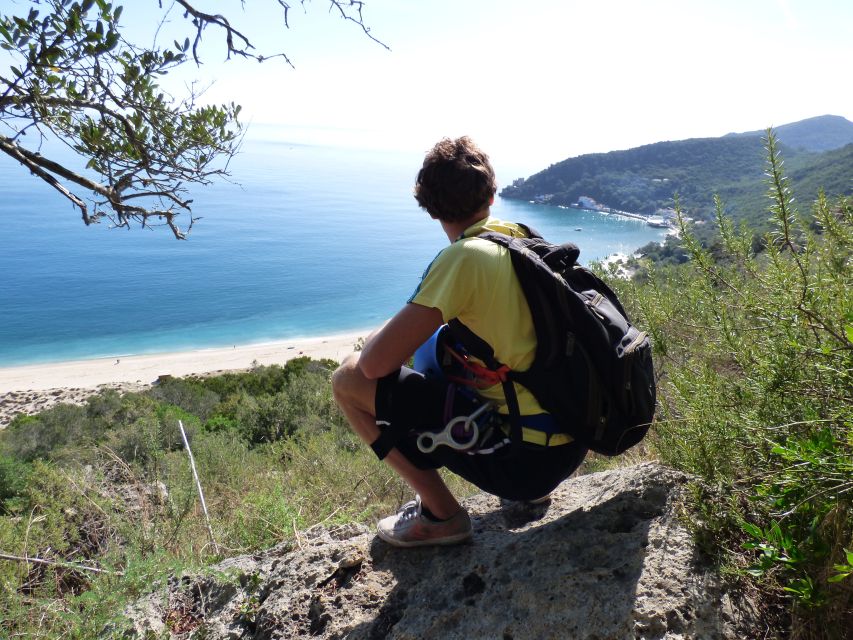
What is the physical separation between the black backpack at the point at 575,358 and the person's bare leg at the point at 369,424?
16.7 inches

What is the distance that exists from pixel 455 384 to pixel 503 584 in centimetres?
70

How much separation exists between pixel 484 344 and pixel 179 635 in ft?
5.45

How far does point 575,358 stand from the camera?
177cm

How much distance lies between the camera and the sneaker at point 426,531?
7.14 ft

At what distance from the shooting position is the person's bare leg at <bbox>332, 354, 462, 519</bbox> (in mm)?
2020

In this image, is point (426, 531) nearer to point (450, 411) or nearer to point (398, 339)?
point (450, 411)

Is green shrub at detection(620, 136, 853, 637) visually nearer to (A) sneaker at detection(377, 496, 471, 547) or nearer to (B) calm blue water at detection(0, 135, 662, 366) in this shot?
(A) sneaker at detection(377, 496, 471, 547)

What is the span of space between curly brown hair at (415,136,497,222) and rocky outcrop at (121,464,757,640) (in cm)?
125

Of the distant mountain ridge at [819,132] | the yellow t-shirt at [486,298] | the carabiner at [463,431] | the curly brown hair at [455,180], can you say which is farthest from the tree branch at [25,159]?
the distant mountain ridge at [819,132]

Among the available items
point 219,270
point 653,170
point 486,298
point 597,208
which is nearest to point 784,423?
point 486,298

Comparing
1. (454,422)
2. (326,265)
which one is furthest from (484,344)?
(326,265)

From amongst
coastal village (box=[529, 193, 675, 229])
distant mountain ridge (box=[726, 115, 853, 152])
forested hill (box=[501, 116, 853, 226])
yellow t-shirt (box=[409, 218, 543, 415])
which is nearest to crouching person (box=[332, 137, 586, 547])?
yellow t-shirt (box=[409, 218, 543, 415])

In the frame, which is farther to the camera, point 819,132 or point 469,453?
point 819,132

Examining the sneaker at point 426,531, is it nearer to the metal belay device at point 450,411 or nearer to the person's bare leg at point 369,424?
the person's bare leg at point 369,424
